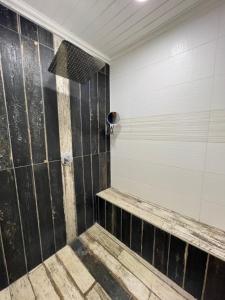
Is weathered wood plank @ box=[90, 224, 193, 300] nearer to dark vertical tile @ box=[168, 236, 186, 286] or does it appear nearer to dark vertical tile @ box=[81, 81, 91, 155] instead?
dark vertical tile @ box=[168, 236, 186, 286]

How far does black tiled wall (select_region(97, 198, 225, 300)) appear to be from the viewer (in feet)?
2.93

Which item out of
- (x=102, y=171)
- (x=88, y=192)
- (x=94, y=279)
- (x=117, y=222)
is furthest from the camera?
(x=102, y=171)

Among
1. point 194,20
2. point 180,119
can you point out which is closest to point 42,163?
point 180,119

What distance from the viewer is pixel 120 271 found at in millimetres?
1182

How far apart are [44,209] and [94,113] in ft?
3.61

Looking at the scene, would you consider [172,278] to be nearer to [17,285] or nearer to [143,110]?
[17,285]

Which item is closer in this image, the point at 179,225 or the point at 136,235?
the point at 179,225

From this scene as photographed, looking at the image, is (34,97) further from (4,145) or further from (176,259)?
(176,259)

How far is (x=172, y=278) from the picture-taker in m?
1.10

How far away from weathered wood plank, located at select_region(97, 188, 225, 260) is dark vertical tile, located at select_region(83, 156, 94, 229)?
208 millimetres

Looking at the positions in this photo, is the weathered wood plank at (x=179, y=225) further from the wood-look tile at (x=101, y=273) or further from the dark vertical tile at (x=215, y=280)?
the wood-look tile at (x=101, y=273)

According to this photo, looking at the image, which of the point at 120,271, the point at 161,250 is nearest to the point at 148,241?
the point at 161,250

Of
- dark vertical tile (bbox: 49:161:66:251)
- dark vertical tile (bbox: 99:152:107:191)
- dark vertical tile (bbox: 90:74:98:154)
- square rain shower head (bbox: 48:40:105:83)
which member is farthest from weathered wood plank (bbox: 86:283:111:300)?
square rain shower head (bbox: 48:40:105:83)

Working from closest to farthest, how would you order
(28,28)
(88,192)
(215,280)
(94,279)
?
(215,280) < (28,28) < (94,279) < (88,192)
